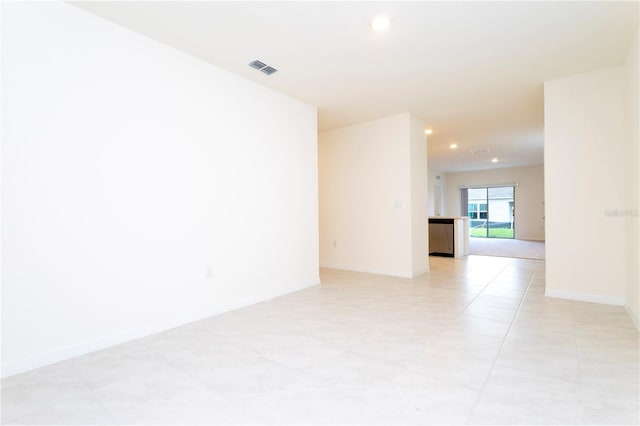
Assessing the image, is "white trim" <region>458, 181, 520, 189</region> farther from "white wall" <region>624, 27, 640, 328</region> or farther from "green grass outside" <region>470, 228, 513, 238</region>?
"white wall" <region>624, 27, 640, 328</region>

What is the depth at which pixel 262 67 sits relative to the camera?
324 centimetres

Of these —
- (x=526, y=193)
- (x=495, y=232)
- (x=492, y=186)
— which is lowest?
(x=495, y=232)

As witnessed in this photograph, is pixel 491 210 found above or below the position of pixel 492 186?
below

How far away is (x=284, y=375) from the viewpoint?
1.92 meters

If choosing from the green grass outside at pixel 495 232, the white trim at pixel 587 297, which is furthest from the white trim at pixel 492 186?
the white trim at pixel 587 297

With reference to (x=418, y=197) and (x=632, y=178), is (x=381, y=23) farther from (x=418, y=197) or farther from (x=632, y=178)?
(x=418, y=197)

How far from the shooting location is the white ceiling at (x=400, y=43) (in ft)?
7.66

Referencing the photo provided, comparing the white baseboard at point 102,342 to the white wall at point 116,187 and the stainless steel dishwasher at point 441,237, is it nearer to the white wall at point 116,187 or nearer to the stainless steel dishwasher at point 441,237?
the white wall at point 116,187

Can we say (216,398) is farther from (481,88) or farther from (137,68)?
(481,88)

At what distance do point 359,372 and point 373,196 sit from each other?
3.54 metres

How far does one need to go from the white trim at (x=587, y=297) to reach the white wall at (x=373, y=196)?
1.75 metres

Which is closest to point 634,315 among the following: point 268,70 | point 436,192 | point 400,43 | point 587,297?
point 587,297

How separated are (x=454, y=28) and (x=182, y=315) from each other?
3412 mm

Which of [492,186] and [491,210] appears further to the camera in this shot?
[491,210]
